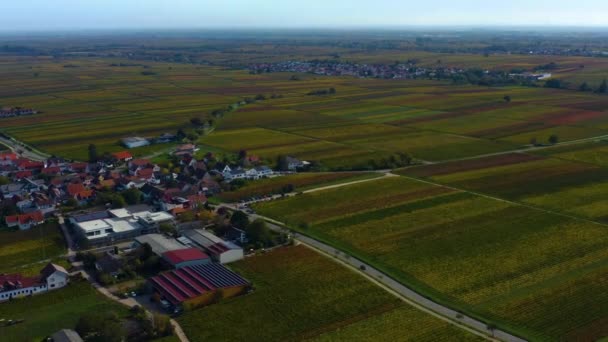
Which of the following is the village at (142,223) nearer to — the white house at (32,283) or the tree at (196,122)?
the white house at (32,283)

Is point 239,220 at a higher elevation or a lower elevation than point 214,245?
higher

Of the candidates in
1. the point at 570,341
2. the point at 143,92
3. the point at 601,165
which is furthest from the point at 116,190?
the point at 143,92

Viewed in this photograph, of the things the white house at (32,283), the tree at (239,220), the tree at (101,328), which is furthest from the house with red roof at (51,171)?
the tree at (101,328)

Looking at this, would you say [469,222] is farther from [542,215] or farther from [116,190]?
[116,190]

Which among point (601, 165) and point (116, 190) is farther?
point (601, 165)

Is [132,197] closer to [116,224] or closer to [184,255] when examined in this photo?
[116,224]

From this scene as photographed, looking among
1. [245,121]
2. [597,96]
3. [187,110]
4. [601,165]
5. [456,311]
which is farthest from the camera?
[597,96]

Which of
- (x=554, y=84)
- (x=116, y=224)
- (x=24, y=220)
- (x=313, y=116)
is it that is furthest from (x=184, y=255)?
(x=554, y=84)
